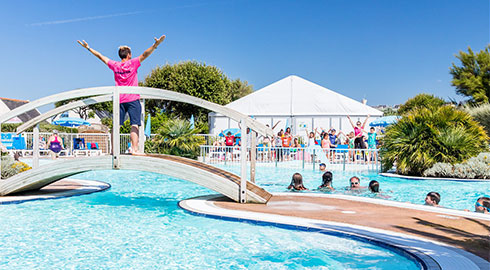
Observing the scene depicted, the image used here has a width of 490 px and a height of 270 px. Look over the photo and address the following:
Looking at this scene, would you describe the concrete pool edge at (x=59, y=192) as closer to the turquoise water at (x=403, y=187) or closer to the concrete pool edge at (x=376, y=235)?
the concrete pool edge at (x=376, y=235)

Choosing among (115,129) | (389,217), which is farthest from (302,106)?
(389,217)

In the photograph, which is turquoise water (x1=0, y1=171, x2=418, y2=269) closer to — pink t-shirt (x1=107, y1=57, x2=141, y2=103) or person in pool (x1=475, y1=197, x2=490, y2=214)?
pink t-shirt (x1=107, y1=57, x2=141, y2=103)

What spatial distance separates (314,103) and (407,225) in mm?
20598

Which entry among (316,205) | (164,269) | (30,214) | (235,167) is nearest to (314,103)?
(235,167)

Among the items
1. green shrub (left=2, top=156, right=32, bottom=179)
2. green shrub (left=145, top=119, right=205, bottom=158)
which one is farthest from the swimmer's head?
green shrub (left=145, top=119, right=205, bottom=158)

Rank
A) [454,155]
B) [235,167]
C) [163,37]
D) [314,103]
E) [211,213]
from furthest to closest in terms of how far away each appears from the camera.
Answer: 1. [314,103]
2. [235,167]
3. [454,155]
4. [163,37]
5. [211,213]

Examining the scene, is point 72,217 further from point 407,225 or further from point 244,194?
point 407,225

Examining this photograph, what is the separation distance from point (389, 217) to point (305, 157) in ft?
33.3

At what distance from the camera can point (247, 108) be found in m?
27.0

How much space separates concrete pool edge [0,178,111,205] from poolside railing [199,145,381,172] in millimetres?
7149

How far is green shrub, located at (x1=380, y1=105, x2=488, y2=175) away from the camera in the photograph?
510 inches

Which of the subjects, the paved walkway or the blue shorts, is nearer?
the paved walkway

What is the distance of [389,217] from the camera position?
6.29 m

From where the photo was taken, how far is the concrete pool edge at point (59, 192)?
324 inches
